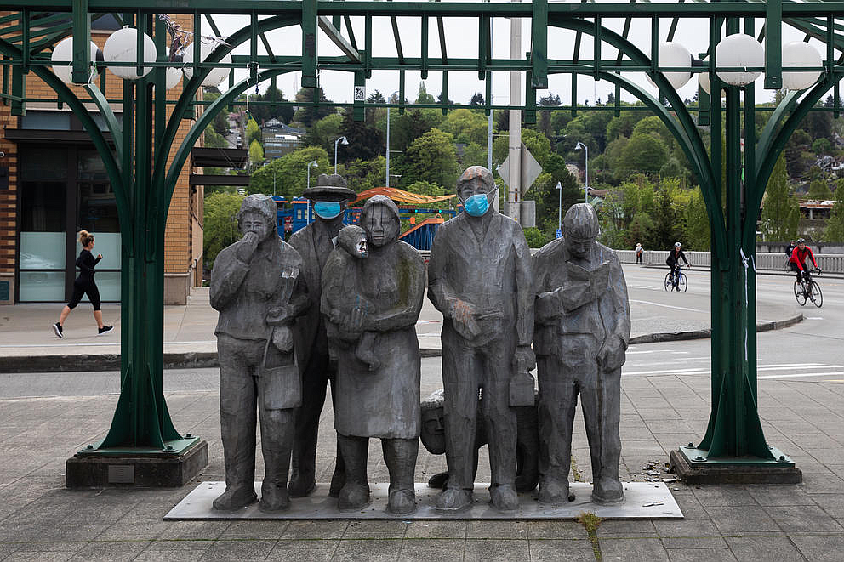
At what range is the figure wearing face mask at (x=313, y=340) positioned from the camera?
21.6 feet

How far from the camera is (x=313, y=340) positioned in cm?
661

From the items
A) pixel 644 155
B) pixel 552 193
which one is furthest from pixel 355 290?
pixel 644 155

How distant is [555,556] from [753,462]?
2.23 metres

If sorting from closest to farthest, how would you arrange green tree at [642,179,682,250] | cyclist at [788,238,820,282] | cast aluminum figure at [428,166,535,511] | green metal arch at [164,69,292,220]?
cast aluminum figure at [428,166,535,511] < green metal arch at [164,69,292,220] < cyclist at [788,238,820,282] < green tree at [642,179,682,250]

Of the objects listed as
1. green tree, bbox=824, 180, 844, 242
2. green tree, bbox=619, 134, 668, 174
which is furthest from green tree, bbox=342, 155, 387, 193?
green tree, bbox=619, 134, 668, 174

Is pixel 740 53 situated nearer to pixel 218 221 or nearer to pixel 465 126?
pixel 218 221

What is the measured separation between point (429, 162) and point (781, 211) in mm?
42287

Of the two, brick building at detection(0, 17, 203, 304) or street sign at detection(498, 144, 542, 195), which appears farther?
brick building at detection(0, 17, 203, 304)

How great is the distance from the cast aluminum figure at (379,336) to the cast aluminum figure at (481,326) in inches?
9.0

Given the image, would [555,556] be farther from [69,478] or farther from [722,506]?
[69,478]

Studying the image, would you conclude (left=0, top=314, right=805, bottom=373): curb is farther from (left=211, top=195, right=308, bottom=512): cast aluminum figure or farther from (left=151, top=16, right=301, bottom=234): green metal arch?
(left=211, top=195, right=308, bottom=512): cast aluminum figure

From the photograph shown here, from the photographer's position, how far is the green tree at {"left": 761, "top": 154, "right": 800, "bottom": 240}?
5975 cm

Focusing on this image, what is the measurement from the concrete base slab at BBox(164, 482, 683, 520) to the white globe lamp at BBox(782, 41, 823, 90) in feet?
10.3

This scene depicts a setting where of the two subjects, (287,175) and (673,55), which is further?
(287,175)
